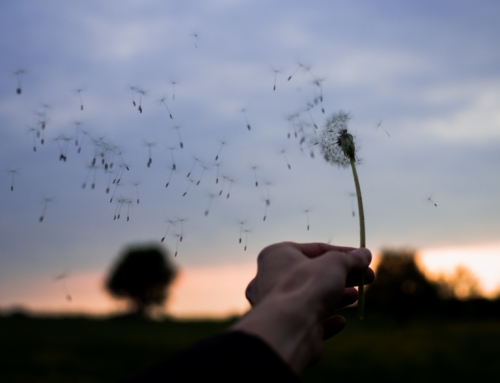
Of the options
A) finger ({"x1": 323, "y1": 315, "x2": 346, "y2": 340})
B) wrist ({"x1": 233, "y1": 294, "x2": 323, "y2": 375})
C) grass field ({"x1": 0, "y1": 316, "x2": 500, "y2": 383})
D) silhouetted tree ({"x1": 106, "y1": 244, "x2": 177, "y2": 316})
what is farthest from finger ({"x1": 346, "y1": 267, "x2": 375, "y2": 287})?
silhouetted tree ({"x1": 106, "y1": 244, "x2": 177, "y2": 316})

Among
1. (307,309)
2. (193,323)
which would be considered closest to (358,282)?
(307,309)

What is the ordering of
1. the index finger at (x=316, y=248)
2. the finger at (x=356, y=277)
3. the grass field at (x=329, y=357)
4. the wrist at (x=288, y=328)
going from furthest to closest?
the grass field at (x=329, y=357), the index finger at (x=316, y=248), the finger at (x=356, y=277), the wrist at (x=288, y=328)

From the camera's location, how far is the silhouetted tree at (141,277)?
15538 centimetres

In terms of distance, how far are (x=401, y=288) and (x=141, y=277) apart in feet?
258

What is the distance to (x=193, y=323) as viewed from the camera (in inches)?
5187

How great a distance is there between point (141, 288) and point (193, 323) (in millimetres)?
33631

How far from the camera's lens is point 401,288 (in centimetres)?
12369

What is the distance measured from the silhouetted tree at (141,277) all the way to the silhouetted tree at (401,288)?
6315 centimetres

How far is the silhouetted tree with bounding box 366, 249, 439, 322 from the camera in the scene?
11838cm

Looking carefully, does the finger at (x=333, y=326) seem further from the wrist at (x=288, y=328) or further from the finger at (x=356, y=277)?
the wrist at (x=288, y=328)

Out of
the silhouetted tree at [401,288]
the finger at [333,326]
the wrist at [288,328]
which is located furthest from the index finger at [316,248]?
the silhouetted tree at [401,288]

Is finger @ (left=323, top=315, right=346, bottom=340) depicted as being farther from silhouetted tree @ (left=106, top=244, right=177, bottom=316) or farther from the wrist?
silhouetted tree @ (left=106, top=244, right=177, bottom=316)

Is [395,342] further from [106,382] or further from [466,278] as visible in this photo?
[466,278]

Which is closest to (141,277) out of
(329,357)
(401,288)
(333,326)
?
(401,288)
